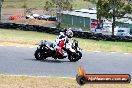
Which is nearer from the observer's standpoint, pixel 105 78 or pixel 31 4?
pixel 105 78

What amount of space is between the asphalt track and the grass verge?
4.89ft

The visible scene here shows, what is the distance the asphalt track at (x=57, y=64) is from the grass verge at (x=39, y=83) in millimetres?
1491

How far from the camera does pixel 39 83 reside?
1442 cm

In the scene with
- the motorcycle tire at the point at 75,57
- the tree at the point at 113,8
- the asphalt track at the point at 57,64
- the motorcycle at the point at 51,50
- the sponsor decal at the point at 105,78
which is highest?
the tree at the point at 113,8

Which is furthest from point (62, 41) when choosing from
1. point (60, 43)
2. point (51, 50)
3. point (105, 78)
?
point (105, 78)

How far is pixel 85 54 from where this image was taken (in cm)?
2319

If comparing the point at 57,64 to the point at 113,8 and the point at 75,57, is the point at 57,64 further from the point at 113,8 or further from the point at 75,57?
the point at 113,8

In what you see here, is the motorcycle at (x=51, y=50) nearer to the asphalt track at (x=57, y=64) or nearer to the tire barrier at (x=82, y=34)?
the asphalt track at (x=57, y=64)

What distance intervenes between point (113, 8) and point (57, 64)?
3274 cm

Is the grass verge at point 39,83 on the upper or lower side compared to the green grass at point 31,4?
lower

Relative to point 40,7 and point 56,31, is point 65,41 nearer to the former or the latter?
point 56,31

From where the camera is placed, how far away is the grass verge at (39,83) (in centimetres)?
1401

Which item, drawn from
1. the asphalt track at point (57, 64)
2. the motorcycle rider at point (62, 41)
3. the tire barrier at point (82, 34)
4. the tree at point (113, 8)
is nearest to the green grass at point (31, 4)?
the tree at point (113, 8)

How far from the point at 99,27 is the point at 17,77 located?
53.2m
